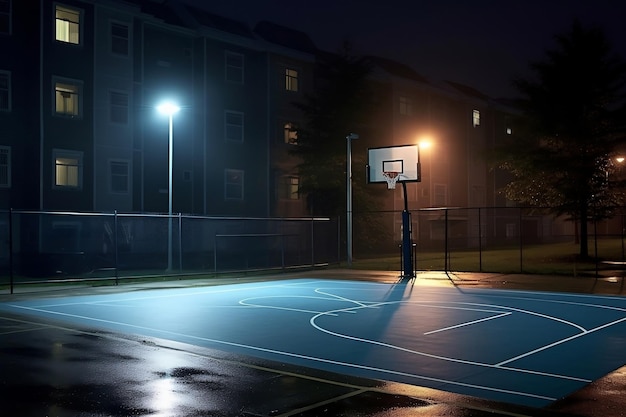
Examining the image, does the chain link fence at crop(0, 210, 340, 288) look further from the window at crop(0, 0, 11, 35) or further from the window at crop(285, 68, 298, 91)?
the window at crop(285, 68, 298, 91)

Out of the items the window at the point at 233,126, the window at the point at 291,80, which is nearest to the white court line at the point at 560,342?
the window at the point at 233,126

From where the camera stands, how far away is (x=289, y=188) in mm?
42062

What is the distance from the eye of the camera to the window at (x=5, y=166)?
101ft

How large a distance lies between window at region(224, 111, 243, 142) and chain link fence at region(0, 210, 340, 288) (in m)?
4.85

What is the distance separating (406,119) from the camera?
51.5 m

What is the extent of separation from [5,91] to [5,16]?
3.29 m

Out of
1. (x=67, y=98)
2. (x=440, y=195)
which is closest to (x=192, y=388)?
(x=67, y=98)

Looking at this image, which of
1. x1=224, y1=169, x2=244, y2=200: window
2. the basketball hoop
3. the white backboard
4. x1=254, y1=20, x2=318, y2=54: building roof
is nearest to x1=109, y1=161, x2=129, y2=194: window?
x1=224, y1=169, x2=244, y2=200: window

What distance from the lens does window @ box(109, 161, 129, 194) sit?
33.9 metres

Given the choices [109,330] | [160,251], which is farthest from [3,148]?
[109,330]

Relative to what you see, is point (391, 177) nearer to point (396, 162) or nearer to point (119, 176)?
point (396, 162)

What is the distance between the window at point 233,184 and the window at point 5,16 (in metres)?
13.2

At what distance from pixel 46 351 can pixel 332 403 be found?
17.0 feet

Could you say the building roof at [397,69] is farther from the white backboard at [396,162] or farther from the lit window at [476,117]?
the white backboard at [396,162]
